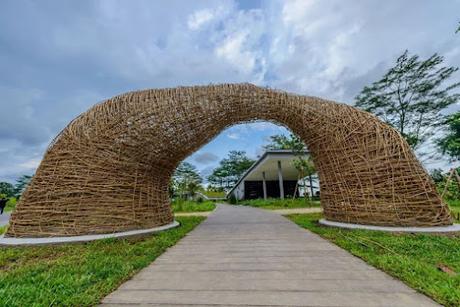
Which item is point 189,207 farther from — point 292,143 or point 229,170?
point 229,170

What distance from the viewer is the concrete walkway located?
2445mm

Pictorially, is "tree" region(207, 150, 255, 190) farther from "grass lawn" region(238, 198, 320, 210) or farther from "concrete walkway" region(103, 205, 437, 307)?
"concrete walkway" region(103, 205, 437, 307)

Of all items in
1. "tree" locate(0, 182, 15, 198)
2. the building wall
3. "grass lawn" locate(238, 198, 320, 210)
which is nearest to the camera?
"grass lawn" locate(238, 198, 320, 210)

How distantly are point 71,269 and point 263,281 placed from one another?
8.54 ft

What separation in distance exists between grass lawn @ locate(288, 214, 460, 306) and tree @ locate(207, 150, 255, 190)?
50677 mm

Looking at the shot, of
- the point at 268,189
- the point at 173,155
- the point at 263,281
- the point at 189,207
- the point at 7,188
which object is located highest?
the point at 7,188

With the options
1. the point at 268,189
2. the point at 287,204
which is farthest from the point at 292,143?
the point at 268,189

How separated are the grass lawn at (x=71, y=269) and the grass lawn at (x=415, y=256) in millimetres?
3339

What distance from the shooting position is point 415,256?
385 cm

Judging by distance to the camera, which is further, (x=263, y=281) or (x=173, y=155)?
(x=173, y=155)

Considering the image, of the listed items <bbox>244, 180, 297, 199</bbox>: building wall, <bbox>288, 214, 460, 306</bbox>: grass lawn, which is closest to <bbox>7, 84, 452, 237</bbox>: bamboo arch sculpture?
<bbox>288, 214, 460, 306</bbox>: grass lawn

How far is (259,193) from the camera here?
1505 inches

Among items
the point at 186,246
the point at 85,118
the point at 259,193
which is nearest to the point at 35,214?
the point at 85,118

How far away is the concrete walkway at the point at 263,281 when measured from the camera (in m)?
2.45
